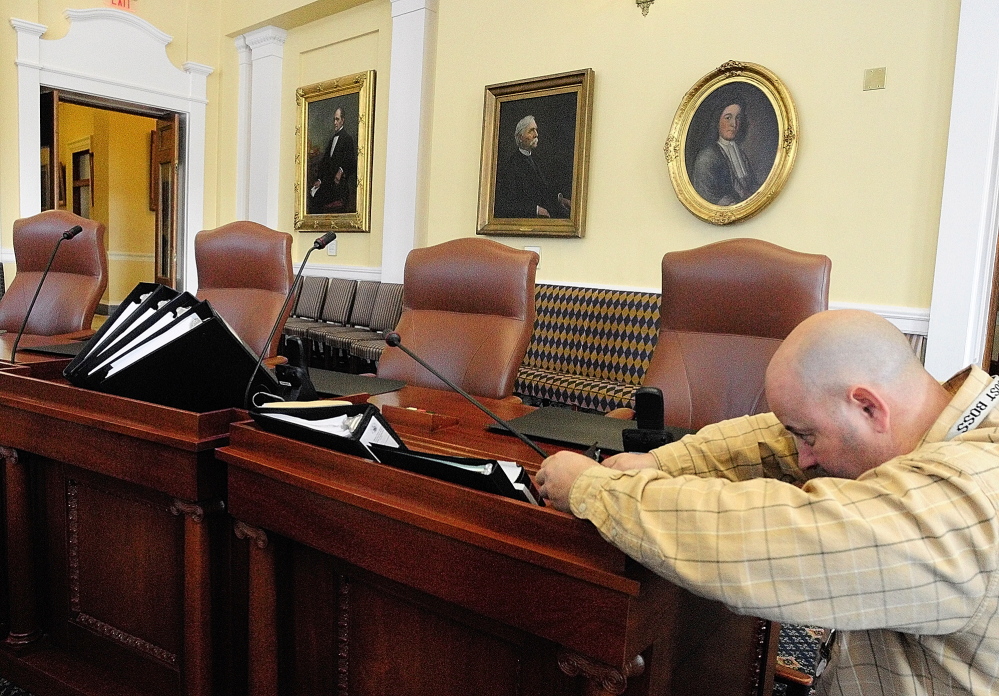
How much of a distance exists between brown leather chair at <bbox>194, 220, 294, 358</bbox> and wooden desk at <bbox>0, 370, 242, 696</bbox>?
1425 millimetres

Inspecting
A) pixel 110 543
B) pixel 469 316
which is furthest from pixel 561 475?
pixel 469 316

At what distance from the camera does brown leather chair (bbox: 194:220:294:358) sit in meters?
3.24

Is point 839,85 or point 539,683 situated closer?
point 539,683

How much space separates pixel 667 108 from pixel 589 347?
147 centimetres

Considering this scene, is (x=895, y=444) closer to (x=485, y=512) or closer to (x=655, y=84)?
(x=485, y=512)

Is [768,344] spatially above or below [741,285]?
below

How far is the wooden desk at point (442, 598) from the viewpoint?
888 mm

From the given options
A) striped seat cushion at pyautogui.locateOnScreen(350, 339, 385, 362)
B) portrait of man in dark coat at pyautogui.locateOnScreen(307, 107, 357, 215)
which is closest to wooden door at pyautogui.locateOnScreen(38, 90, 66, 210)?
portrait of man in dark coat at pyautogui.locateOnScreen(307, 107, 357, 215)

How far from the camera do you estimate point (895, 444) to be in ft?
2.91

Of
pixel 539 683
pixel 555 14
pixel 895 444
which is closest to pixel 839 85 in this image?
pixel 555 14

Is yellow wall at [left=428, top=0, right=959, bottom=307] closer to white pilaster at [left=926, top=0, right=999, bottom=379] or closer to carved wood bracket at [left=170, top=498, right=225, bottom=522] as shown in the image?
white pilaster at [left=926, top=0, right=999, bottom=379]

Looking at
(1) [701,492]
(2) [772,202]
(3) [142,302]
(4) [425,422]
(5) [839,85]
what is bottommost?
(4) [425,422]

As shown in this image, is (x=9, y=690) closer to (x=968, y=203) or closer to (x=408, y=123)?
(x=968, y=203)

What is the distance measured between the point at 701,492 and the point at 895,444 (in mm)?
276
